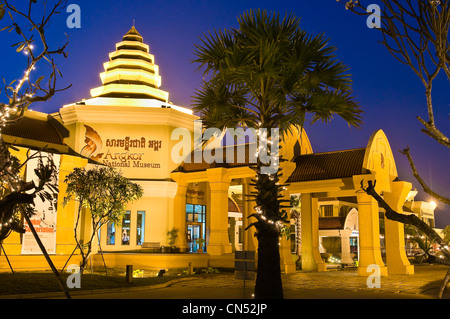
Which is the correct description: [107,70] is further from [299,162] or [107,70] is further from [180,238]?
[299,162]

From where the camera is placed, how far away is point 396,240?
92.2 feet

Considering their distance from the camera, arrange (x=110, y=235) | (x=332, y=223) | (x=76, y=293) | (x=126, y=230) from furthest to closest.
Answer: (x=332, y=223), (x=126, y=230), (x=110, y=235), (x=76, y=293)

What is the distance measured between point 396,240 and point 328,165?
18.8 ft

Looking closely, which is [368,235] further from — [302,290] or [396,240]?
[302,290]

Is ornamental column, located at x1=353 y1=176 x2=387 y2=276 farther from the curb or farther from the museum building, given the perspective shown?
the curb

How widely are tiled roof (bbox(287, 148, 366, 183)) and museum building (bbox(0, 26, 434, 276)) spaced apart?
0.07 m

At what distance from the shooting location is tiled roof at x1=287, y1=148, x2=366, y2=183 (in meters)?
26.6

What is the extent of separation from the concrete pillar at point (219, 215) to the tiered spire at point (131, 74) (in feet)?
32.3

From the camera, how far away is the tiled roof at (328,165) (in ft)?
87.3

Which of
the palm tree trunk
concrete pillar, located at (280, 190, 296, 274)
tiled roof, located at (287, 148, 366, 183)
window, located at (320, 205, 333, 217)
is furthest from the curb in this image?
window, located at (320, 205, 333, 217)

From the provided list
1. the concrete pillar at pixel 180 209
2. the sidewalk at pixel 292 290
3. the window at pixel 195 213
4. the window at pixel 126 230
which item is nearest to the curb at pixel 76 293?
the sidewalk at pixel 292 290

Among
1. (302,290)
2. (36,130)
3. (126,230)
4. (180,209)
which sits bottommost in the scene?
(302,290)

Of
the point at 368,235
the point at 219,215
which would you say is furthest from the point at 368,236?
the point at 219,215
